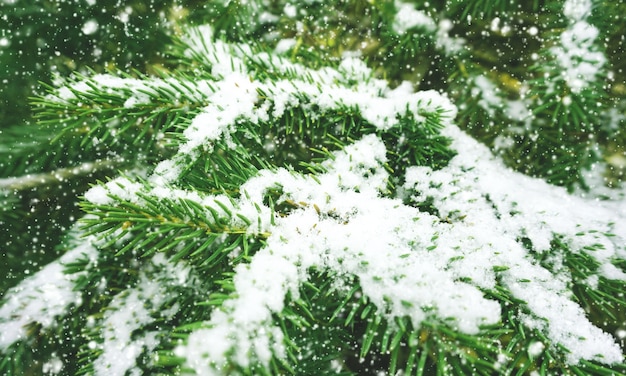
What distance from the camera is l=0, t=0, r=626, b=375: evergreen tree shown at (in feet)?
1.67

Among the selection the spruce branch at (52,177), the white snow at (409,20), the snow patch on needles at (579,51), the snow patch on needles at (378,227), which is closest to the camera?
the snow patch on needles at (378,227)

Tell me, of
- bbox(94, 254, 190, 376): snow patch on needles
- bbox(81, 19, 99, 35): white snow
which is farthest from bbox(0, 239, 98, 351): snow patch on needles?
bbox(81, 19, 99, 35): white snow

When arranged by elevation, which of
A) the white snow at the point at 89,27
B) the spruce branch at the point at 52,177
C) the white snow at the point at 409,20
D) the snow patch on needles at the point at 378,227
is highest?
the white snow at the point at 89,27

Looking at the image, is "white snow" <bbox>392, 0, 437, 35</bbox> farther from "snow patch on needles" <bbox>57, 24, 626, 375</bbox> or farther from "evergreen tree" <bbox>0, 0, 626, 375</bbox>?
"snow patch on needles" <bbox>57, 24, 626, 375</bbox>

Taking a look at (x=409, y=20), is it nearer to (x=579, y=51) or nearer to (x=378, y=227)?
(x=579, y=51)

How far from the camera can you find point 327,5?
107cm

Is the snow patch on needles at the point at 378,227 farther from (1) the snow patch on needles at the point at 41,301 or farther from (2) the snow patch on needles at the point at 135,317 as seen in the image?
(1) the snow patch on needles at the point at 41,301

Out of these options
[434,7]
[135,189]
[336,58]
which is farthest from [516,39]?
[135,189]

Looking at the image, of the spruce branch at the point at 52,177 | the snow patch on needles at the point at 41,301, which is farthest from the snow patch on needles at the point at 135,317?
the spruce branch at the point at 52,177

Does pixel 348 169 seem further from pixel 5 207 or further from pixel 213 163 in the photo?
pixel 5 207

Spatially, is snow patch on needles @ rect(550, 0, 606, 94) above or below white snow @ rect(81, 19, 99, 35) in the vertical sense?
below

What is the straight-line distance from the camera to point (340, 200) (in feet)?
→ 2.03

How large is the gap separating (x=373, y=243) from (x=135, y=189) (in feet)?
1.16

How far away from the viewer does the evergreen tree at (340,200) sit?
51cm
